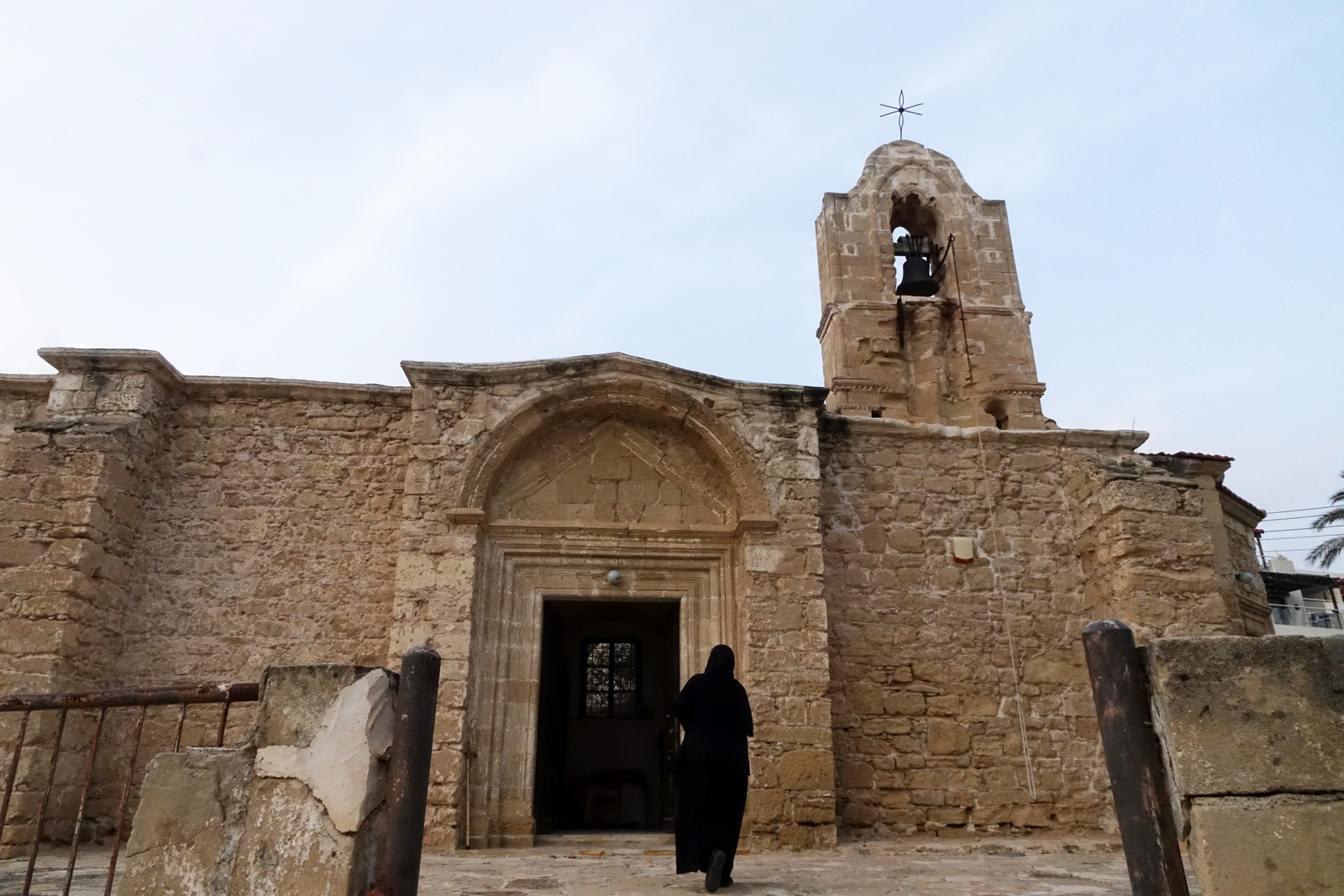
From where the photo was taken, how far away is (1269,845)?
2602 mm

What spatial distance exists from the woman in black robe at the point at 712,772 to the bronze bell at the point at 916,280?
7.35 m


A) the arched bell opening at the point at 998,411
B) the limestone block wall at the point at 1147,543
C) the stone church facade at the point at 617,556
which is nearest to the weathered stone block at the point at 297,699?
the stone church facade at the point at 617,556

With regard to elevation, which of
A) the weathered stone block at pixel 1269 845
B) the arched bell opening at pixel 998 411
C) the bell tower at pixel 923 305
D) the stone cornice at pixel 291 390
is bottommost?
the weathered stone block at pixel 1269 845

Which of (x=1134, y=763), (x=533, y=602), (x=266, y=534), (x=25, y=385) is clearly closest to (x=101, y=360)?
(x=25, y=385)

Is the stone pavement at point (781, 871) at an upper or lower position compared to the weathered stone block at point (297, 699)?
lower

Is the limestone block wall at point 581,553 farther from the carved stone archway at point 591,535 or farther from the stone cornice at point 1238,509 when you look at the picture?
the stone cornice at point 1238,509

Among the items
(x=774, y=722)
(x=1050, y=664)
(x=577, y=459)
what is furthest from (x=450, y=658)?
(x=1050, y=664)

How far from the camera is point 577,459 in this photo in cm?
789

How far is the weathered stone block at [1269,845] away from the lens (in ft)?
8.41

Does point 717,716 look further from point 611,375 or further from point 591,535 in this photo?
point 611,375

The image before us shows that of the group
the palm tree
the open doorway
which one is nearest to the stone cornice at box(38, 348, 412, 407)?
the open doorway

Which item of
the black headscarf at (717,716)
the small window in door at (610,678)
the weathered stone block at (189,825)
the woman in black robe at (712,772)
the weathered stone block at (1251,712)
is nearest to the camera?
the weathered stone block at (1251,712)

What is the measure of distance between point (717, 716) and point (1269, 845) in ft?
10.2

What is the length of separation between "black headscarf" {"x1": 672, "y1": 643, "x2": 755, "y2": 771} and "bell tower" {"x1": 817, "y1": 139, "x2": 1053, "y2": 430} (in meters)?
5.64
